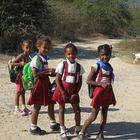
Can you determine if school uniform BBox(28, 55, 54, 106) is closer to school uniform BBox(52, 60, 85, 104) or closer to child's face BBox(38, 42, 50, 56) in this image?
child's face BBox(38, 42, 50, 56)

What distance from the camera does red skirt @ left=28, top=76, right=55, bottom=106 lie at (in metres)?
6.69

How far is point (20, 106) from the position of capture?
858cm

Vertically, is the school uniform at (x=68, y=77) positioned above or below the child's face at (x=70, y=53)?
below

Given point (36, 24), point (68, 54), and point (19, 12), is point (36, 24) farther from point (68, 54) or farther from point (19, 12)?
point (68, 54)

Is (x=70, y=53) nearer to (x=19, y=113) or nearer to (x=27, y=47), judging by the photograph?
(x=27, y=47)

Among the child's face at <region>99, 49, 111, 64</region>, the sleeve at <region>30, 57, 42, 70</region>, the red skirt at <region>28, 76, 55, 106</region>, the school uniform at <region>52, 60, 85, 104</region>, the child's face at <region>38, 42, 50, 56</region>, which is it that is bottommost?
the red skirt at <region>28, 76, 55, 106</region>

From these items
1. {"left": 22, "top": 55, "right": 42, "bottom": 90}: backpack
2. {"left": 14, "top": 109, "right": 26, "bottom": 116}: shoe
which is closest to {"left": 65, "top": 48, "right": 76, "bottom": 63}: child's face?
{"left": 22, "top": 55, "right": 42, "bottom": 90}: backpack

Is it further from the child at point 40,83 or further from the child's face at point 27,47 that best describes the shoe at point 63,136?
the child's face at point 27,47

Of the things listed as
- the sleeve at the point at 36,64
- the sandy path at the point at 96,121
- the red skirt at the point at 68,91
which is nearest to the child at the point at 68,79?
the red skirt at the point at 68,91

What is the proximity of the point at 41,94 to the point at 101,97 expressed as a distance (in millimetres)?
1011

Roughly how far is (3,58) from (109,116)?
9.05m

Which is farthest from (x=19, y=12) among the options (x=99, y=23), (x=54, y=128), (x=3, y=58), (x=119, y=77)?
(x=99, y=23)

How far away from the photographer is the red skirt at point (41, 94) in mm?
6691

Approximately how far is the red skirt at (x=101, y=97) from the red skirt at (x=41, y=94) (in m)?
0.81
